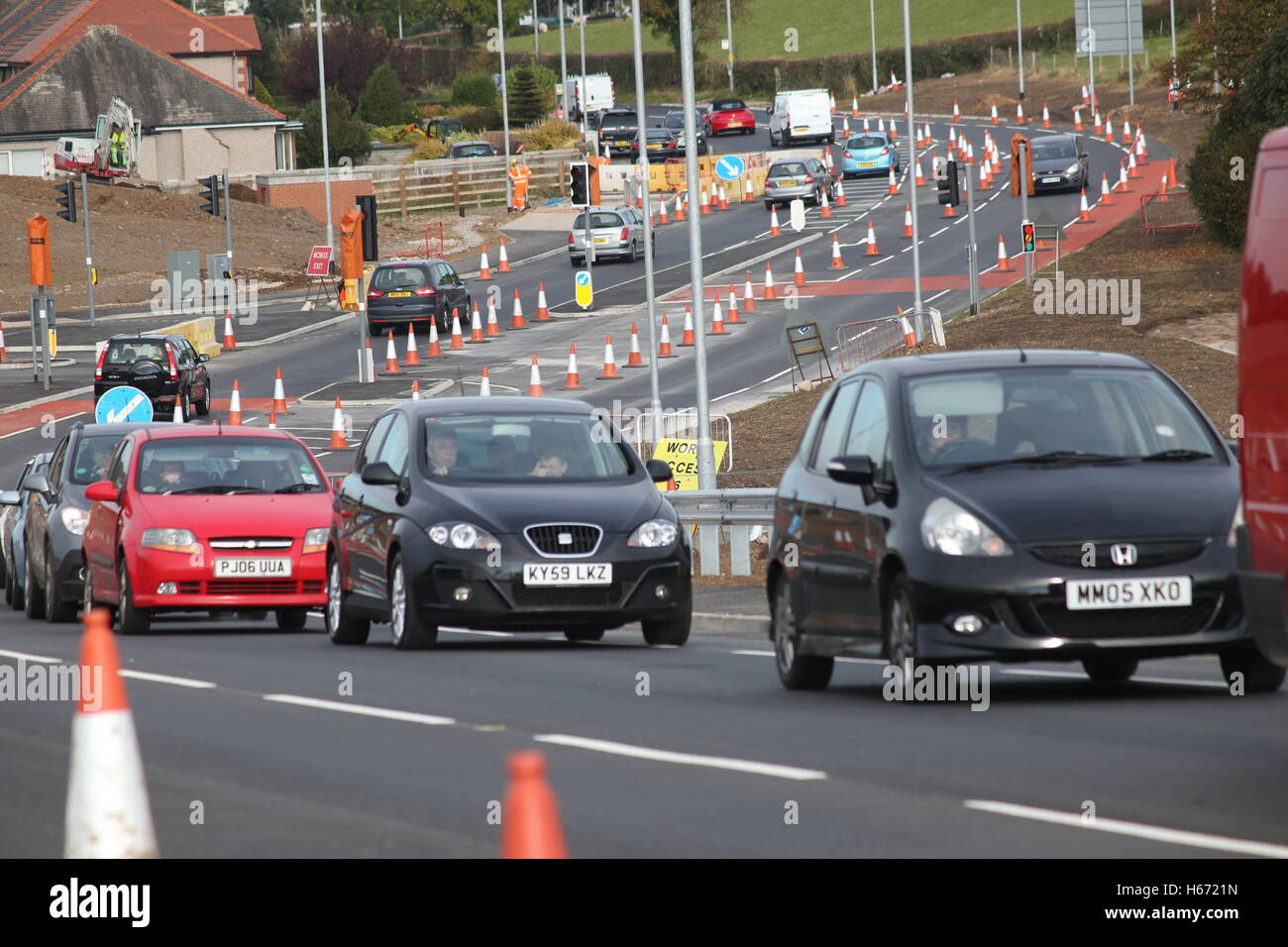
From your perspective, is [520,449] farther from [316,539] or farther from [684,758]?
[684,758]

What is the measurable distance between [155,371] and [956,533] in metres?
33.9

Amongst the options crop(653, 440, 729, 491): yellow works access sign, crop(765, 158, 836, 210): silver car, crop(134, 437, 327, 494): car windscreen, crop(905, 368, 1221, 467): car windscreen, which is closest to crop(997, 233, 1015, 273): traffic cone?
crop(765, 158, 836, 210): silver car

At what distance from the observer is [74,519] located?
1941cm

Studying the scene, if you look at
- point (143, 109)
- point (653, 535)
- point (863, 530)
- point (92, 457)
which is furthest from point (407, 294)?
point (143, 109)

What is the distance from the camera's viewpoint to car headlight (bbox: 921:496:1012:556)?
10156 millimetres

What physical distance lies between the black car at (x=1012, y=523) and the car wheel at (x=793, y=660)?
1 cm

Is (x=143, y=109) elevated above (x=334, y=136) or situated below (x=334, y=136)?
above

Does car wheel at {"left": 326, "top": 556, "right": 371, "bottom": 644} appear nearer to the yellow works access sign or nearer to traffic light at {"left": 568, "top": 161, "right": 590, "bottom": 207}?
the yellow works access sign

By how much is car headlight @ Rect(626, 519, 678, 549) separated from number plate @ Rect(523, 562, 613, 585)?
Answer: 269 mm

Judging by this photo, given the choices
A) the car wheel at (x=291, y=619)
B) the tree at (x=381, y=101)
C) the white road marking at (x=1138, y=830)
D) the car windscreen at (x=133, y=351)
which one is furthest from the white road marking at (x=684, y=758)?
the tree at (x=381, y=101)

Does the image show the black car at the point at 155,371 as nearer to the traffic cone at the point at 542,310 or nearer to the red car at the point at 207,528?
the traffic cone at the point at 542,310

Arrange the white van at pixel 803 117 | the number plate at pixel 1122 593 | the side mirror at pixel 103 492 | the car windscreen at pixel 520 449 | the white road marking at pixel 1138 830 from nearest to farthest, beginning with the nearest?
the white road marking at pixel 1138 830, the number plate at pixel 1122 593, the car windscreen at pixel 520 449, the side mirror at pixel 103 492, the white van at pixel 803 117

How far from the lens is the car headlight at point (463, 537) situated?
14102 millimetres

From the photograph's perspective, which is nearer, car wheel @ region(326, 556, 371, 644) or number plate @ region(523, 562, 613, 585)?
number plate @ region(523, 562, 613, 585)
